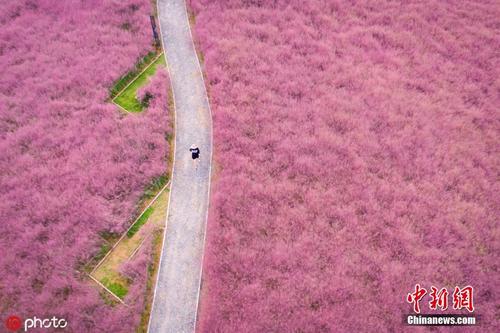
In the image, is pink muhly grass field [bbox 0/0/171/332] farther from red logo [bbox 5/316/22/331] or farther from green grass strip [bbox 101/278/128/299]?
green grass strip [bbox 101/278/128/299]

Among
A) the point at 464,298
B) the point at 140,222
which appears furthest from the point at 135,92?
the point at 464,298

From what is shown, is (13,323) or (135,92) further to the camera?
(135,92)

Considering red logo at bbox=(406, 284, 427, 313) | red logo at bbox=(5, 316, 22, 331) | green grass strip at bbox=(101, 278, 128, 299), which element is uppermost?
red logo at bbox=(406, 284, 427, 313)

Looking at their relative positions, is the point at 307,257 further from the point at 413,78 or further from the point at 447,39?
the point at 447,39

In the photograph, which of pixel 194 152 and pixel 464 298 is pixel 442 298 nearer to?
pixel 464 298

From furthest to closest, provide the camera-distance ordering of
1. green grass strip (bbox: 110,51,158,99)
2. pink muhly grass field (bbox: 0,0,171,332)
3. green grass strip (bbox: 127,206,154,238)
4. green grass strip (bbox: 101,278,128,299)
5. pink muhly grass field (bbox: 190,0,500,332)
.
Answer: green grass strip (bbox: 110,51,158,99) < green grass strip (bbox: 127,206,154,238) < green grass strip (bbox: 101,278,128,299) < pink muhly grass field (bbox: 0,0,171,332) < pink muhly grass field (bbox: 190,0,500,332)

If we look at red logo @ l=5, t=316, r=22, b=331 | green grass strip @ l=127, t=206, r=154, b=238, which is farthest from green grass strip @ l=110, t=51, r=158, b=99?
red logo @ l=5, t=316, r=22, b=331

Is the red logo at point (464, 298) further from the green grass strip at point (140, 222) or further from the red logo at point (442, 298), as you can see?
the green grass strip at point (140, 222)
